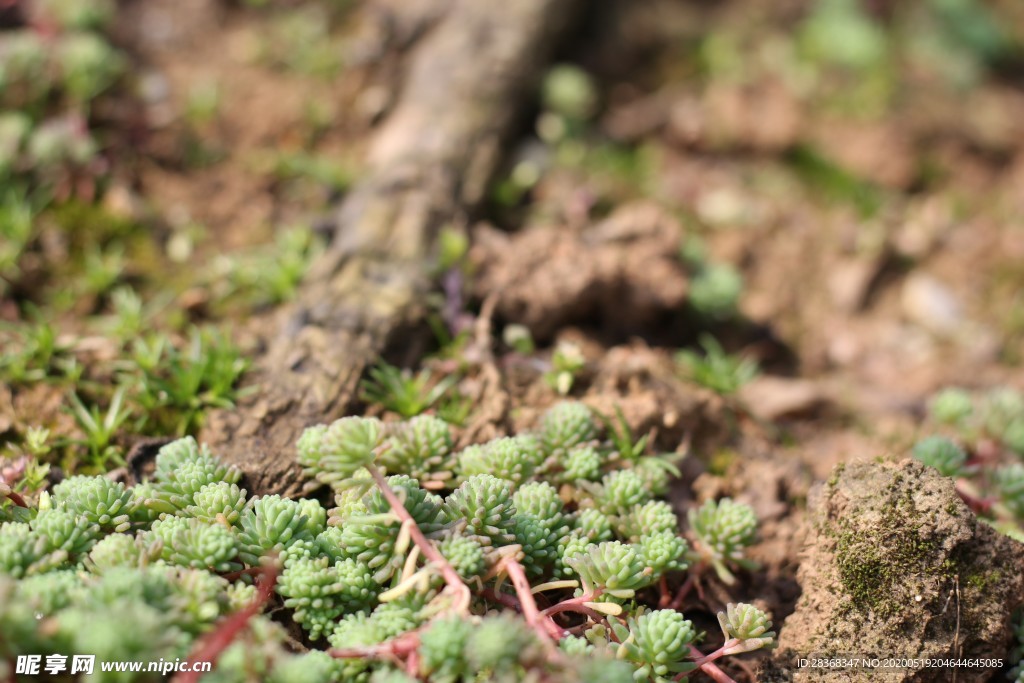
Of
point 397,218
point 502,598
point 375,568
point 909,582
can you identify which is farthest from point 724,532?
point 397,218

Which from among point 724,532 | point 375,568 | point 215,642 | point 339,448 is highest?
point 339,448


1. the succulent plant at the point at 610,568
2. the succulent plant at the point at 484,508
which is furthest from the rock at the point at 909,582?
the succulent plant at the point at 484,508

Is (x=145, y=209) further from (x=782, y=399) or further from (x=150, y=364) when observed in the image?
(x=782, y=399)

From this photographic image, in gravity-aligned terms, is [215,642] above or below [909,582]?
above

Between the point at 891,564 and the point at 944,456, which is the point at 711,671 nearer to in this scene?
the point at 891,564

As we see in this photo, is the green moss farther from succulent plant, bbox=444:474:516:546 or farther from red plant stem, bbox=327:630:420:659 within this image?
red plant stem, bbox=327:630:420:659

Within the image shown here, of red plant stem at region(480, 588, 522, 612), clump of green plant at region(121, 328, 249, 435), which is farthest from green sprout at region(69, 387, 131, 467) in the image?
red plant stem at region(480, 588, 522, 612)

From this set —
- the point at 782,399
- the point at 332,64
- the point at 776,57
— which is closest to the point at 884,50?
the point at 776,57
